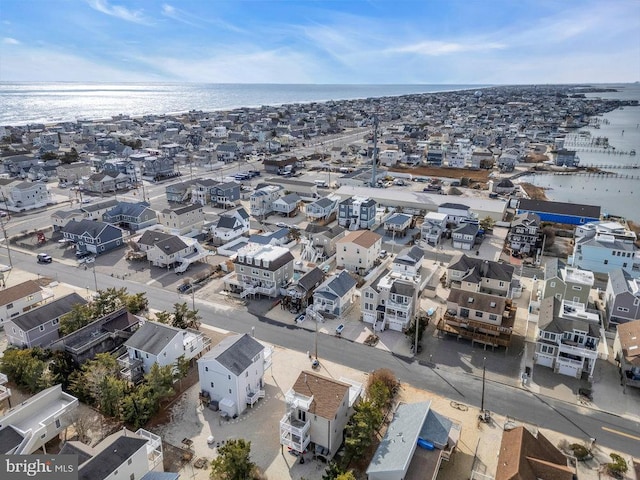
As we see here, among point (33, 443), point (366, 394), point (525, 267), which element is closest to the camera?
point (33, 443)

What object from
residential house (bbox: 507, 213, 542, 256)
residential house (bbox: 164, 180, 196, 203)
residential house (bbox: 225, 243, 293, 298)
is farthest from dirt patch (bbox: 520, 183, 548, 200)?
residential house (bbox: 164, 180, 196, 203)

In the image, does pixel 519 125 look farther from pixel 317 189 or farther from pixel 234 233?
pixel 234 233

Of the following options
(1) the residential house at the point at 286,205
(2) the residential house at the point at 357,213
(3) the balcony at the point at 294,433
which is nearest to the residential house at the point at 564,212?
(2) the residential house at the point at 357,213

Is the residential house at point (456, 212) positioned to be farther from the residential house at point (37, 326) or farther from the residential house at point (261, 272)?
the residential house at point (37, 326)

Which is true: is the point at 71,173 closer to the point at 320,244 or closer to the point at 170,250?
the point at 170,250

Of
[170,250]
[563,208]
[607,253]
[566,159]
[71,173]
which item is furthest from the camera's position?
[566,159]

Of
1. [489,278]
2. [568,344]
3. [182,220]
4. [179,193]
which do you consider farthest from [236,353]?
[179,193]

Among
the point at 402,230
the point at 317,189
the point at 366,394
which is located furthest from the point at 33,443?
the point at 317,189
